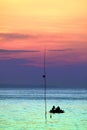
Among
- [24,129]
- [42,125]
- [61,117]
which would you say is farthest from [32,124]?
[61,117]

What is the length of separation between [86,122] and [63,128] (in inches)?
295

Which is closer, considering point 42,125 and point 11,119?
point 42,125

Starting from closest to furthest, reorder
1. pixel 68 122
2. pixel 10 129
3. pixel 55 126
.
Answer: pixel 10 129, pixel 55 126, pixel 68 122

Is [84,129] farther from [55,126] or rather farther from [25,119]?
[25,119]

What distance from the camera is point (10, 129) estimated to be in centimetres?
5194

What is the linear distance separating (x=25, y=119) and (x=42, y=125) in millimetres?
7401

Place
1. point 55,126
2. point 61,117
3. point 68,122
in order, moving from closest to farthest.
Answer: point 55,126
point 68,122
point 61,117

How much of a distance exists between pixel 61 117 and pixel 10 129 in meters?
16.4

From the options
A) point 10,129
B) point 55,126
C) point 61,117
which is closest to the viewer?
point 10,129

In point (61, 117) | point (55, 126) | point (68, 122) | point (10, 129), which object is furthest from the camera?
point (61, 117)

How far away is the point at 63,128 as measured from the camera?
53.5m

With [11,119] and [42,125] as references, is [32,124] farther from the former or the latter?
[11,119]

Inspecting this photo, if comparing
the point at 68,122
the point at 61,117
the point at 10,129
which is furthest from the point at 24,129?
the point at 61,117

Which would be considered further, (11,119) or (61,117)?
(61,117)
